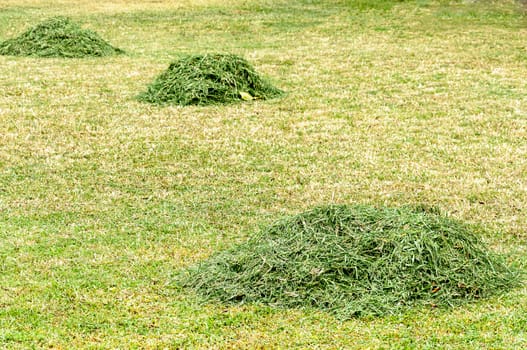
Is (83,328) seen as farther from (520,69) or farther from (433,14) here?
(433,14)

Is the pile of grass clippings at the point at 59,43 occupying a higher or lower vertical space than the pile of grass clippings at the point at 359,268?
lower

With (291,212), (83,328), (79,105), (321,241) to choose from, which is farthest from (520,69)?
(83,328)

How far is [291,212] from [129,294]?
1.84 m

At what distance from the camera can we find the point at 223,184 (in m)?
7.27

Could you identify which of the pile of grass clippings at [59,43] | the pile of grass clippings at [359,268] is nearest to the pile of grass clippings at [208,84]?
the pile of grass clippings at [59,43]

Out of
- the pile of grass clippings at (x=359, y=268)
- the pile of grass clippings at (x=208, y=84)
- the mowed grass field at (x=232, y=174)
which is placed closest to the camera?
the mowed grass field at (x=232, y=174)

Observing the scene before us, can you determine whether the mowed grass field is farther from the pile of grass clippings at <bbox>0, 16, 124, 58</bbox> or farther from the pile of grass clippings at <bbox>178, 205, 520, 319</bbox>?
the pile of grass clippings at <bbox>0, 16, 124, 58</bbox>

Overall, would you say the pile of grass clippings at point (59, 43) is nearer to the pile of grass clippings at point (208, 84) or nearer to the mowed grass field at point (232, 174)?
the mowed grass field at point (232, 174)

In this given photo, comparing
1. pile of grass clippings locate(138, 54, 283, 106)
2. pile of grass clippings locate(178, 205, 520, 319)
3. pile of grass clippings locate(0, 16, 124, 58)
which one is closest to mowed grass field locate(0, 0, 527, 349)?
pile of grass clippings locate(178, 205, 520, 319)

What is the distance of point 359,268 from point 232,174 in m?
2.80

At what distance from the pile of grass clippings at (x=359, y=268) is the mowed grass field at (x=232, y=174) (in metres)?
0.10

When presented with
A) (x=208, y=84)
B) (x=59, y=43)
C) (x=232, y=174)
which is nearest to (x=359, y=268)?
(x=232, y=174)

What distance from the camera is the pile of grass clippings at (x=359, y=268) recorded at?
15.8 feet

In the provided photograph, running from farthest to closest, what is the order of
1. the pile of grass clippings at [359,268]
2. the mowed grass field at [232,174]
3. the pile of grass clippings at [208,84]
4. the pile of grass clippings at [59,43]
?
the pile of grass clippings at [59,43] → the pile of grass clippings at [208,84] → the pile of grass clippings at [359,268] → the mowed grass field at [232,174]
